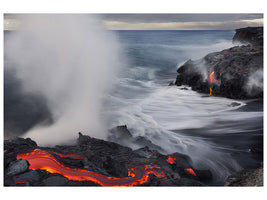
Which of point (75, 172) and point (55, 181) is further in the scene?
point (75, 172)

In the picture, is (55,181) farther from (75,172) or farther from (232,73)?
(232,73)

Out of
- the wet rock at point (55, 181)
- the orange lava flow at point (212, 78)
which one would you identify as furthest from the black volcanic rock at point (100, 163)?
the orange lava flow at point (212, 78)

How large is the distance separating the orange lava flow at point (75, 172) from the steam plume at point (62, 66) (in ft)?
2.78

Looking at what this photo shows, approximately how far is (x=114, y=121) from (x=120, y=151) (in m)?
1.25

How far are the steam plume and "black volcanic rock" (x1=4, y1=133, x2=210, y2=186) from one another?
0.58m

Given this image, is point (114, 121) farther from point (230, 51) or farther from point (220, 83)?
point (230, 51)

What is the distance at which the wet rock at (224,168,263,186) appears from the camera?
2759 millimetres

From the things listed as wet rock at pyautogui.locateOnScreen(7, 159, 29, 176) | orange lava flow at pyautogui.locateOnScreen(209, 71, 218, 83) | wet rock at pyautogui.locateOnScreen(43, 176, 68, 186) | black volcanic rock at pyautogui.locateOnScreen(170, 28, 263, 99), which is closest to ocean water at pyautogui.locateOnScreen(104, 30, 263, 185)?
black volcanic rock at pyautogui.locateOnScreen(170, 28, 263, 99)

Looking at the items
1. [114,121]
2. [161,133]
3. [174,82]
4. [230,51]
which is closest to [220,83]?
[230,51]

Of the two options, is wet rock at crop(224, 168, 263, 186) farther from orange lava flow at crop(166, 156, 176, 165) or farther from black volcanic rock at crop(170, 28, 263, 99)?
black volcanic rock at crop(170, 28, 263, 99)

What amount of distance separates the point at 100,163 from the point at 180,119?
2.46 m

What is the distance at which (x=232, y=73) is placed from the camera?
Answer: 18.1 ft

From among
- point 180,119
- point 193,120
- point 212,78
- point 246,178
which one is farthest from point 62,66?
point 212,78

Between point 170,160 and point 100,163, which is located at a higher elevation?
point 100,163
